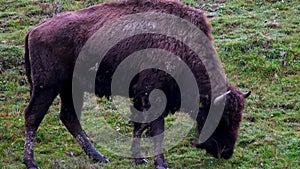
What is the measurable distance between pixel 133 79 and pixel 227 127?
1.42m

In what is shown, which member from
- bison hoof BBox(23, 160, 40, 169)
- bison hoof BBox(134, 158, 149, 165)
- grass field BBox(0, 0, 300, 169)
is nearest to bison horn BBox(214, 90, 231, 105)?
grass field BBox(0, 0, 300, 169)

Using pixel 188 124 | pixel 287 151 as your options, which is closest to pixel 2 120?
pixel 188 124

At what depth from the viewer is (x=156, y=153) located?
6.75 metres

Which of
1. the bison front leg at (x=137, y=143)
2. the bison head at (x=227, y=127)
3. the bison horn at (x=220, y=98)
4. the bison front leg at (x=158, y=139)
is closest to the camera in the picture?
the bison horn at (x=220, y=98)

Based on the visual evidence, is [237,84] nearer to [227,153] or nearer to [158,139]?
[227,153]

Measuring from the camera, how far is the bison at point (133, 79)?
6.69 metres

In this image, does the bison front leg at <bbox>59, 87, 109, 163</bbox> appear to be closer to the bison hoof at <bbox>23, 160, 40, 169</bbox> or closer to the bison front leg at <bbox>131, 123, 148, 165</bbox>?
the bison front leg at <bbox>131, 123, 148, 165</bbox>

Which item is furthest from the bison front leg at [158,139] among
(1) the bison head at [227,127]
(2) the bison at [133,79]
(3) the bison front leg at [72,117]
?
(3) the bison front leg at [72,117]

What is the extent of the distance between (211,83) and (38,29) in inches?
101

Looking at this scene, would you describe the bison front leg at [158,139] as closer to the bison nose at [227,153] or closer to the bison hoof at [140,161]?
the bison hoof at [140,161]

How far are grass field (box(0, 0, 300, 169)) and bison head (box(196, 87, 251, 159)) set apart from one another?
0.58ft

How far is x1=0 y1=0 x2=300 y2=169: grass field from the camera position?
23.2 feet

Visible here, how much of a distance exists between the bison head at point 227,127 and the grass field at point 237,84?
18cm

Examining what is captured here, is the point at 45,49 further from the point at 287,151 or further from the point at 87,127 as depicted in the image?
the point at 287,151
